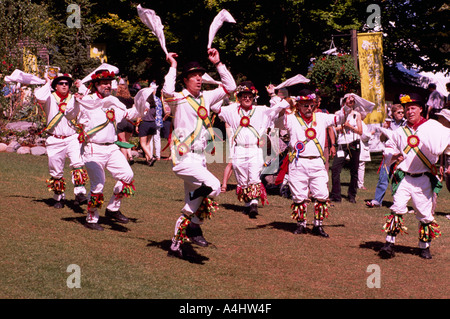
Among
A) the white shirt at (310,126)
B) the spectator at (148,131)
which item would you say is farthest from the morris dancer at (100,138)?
the spectator at (148,131)

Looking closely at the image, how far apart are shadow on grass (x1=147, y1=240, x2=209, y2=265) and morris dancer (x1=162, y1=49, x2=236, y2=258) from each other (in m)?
0.14

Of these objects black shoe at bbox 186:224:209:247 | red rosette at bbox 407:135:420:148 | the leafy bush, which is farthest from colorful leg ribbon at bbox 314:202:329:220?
the leafy bush

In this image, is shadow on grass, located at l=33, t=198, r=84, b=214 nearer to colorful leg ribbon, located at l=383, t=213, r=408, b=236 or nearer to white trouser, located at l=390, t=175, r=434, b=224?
colorful leg ribbon, located at l=383, t=213, r=408, b=236

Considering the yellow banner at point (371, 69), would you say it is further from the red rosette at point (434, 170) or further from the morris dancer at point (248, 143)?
the red rosette at point (434, 170)

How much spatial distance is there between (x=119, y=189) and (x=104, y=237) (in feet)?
3.07

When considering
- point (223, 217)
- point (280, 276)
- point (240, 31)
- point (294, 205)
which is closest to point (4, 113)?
point (240, 31)

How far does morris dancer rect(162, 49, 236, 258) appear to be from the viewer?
8.08 metres

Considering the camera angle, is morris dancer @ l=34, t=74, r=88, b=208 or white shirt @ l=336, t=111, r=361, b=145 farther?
white shirt @ l=336, t=111, r=361, b=145

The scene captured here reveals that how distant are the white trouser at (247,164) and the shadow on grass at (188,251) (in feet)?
9.27

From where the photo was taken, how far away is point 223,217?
11.4 metres

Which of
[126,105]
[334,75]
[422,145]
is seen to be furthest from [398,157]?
[126,105]

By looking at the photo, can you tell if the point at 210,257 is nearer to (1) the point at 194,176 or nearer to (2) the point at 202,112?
(1) the point at 194,176

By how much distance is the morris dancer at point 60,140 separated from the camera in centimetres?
1123
